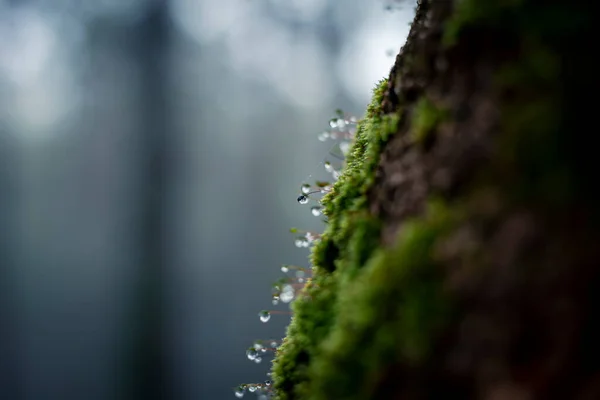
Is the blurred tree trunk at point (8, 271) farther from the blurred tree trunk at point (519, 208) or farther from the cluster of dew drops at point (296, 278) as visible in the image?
the blurred tree trunk at point (519, 208)

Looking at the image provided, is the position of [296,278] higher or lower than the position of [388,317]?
higher

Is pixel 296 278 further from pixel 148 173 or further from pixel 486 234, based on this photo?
pixel 148 173

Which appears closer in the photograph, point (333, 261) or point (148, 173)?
point (333, 261)

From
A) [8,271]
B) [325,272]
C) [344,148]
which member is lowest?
[325,272]

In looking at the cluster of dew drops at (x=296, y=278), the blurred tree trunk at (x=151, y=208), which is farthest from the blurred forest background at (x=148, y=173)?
the cluster of dew drops at (x=296, y=278)

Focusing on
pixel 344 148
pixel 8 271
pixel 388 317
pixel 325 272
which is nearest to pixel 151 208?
pixel 8 271

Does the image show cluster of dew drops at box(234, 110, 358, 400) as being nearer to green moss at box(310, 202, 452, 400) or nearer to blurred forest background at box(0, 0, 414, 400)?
green moss at box(310, 202, 452, 400)
